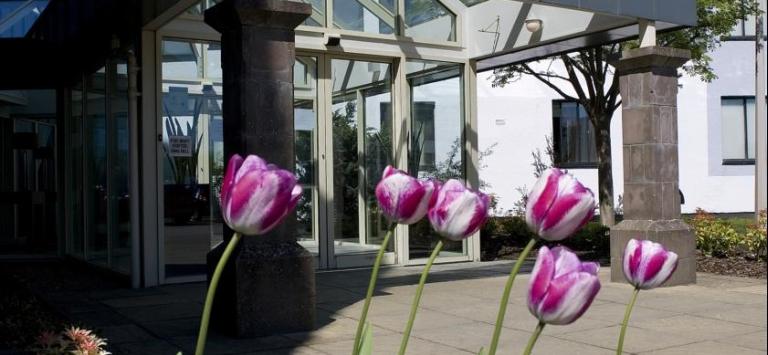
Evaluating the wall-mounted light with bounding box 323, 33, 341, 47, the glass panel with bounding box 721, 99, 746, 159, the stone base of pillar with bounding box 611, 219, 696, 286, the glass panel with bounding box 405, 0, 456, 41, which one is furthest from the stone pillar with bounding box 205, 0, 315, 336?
the glass panel with bounding box 721, 99, 746, 159

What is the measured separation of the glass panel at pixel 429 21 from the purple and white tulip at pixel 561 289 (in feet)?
32.2

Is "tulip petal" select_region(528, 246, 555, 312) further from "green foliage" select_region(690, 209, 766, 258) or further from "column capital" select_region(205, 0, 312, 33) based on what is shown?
"green foliage" select_region(690, 209, 766, 258)

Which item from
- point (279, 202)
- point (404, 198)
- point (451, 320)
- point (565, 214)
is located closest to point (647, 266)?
point (565, 214)

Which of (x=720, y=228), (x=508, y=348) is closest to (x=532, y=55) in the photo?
(x=720, y=228)

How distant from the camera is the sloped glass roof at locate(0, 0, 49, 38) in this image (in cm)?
1220

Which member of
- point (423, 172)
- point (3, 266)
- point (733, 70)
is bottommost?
point (3, 266)

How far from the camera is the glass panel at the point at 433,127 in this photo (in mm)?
10859

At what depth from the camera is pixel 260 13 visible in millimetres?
5930

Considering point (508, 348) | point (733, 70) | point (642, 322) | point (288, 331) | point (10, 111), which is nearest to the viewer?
point (508, 348)

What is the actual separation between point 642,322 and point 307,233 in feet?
16.3

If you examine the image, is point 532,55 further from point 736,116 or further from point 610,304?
point 736,116

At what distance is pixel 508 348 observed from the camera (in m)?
5.37

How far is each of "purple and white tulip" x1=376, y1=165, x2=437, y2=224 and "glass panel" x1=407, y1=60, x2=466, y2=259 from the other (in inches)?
373

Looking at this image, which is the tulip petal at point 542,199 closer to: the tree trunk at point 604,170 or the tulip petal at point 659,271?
the tulip petal at point 659,271
